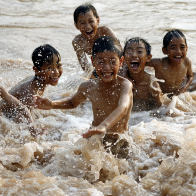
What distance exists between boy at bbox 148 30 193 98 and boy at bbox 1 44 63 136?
160 cm

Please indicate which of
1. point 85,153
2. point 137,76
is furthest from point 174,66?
point 85,153

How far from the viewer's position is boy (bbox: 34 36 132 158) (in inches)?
129

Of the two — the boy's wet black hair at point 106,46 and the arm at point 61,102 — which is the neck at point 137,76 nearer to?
the arm at point 61,102

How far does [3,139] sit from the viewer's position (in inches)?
155

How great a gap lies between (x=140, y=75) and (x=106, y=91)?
1.47 m

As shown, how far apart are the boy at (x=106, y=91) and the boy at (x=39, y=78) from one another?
2.60 ft

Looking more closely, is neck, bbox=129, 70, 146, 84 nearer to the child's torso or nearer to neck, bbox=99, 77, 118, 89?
the child's torso

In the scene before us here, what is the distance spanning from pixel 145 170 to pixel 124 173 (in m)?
0.22

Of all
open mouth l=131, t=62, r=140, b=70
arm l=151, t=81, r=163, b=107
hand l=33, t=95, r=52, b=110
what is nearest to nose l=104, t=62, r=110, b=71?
hand l=33, t=95, r=52, b=110

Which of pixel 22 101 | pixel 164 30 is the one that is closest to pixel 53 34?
pixel 164 30

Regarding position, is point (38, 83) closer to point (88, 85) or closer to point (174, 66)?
point (88, 85)

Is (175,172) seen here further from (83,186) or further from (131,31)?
(131,31)

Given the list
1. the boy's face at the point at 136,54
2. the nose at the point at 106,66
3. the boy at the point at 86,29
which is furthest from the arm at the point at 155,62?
the nose at the point at 106,66

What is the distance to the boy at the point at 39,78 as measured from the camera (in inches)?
166
